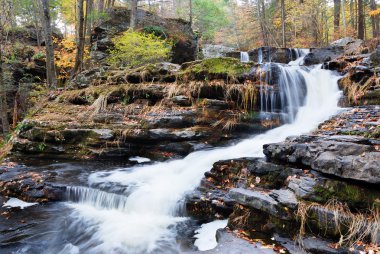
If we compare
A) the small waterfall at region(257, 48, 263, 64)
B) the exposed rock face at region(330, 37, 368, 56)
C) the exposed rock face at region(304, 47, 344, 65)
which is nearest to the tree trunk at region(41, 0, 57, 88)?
the small waterfall at region(257, 48, 263, 64)

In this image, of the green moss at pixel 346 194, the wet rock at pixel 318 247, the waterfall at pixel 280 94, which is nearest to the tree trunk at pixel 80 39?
the waterfall at pixel 280 94

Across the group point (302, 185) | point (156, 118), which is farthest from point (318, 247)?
point (156, 118)

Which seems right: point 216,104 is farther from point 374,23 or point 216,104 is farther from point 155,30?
point 374,23

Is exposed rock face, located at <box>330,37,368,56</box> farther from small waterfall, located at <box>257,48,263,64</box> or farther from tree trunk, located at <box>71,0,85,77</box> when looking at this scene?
tree trunk, located at <box>71,0,85,77</box>

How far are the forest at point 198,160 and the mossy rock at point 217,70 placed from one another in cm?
4

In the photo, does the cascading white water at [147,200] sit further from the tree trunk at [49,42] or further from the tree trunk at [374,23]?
the tree trunk at [374,23]

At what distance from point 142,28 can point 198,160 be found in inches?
463

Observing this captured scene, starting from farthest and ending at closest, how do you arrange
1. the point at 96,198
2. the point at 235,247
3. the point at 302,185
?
the point at 96,198 < the point at 302,185 < the point at 235,247

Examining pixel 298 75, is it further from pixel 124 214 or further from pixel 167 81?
pixel 124 214

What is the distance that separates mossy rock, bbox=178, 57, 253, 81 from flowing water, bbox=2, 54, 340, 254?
1.39 metres

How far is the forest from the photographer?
3676mm

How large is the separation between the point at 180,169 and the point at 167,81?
3847 mm

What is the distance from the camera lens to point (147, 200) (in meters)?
5.30

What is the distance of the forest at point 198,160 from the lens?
3.68 m
